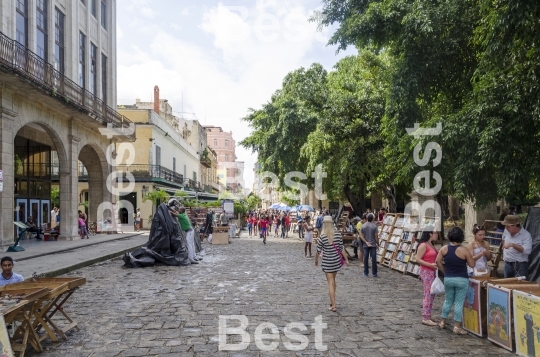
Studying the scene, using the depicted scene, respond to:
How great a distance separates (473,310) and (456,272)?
0.62 m

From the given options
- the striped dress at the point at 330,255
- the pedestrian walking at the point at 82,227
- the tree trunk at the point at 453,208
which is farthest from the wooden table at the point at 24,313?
the tree trunk at the point at 453,208

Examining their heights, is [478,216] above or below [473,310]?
above

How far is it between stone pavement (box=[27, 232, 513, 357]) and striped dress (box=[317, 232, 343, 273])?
29.2 inches

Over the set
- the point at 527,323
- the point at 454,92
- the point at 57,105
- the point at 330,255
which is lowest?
the point at 527,323

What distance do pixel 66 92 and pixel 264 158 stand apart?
14.2 m

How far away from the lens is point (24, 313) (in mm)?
5141

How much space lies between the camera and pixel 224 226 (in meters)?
23.3

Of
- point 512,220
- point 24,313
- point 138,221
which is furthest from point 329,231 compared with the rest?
point 138,221

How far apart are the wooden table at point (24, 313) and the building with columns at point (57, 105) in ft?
35.1

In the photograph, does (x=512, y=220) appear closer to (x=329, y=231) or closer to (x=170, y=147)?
(x=329, y=231)

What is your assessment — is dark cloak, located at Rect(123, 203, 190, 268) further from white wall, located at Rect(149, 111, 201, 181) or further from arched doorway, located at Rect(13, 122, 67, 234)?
white wall, located at Rect(149, 111, 201, 181)

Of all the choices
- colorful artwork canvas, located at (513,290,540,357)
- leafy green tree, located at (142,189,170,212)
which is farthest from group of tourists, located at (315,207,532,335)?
leafy green tree, located at (142,189,170,212)

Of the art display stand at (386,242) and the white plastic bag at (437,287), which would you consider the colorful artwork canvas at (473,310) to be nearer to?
the white plastic bag at (437,287)

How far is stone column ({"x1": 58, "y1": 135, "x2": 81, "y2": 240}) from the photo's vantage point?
20.9 metres
